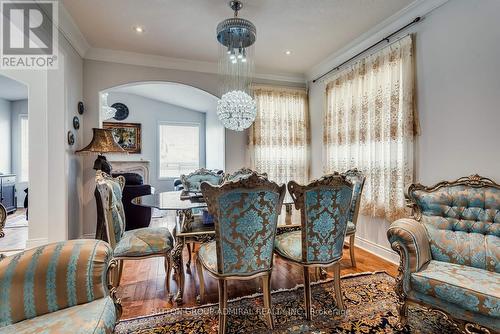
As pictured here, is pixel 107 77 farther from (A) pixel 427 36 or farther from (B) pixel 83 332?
(A) pixel 427 36

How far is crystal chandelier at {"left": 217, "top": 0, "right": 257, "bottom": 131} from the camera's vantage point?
7.84ft

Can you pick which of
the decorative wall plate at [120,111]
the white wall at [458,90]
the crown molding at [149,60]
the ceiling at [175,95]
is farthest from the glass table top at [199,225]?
the decorative wall plate at [120,111]

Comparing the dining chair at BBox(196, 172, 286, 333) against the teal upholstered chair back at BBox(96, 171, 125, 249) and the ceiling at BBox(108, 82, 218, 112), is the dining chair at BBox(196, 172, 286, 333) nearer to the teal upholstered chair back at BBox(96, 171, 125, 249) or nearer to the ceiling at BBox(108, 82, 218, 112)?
the teal upholstered chair back at BBox(96, 171, 125, 249)

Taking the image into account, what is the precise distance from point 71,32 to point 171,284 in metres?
3.09

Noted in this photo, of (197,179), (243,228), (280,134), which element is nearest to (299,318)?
(243,228)

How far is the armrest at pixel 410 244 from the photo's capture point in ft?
5.36

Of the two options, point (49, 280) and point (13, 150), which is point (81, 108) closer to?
point (49, 280)

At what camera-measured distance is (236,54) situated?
2.75m

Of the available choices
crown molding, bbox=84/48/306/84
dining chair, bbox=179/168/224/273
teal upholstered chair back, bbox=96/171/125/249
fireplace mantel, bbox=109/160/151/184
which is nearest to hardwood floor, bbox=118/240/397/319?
teal upholstered chair back, bbox=96/171/125/249

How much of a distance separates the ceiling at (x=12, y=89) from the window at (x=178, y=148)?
3167mm

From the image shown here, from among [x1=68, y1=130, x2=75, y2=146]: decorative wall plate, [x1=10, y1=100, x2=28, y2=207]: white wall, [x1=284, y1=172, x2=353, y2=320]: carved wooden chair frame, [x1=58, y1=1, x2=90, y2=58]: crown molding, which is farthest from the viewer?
[x1=10, y1=100, x2=28, y2=207]: white wall

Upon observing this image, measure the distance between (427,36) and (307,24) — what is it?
1.25m

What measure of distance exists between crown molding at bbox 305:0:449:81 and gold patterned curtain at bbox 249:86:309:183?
676mm

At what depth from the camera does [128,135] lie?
7074mm
